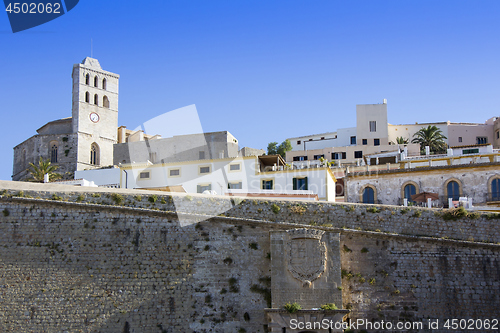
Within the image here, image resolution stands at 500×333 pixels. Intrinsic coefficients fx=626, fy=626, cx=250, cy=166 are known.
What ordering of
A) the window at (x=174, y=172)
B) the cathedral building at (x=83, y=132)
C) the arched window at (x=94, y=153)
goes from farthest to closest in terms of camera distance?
the arched window at (x=94, y=153), the cathedral building at (x=83, y=132), the window at (x=174, y=172)

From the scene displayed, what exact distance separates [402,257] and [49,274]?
1166 centimetres

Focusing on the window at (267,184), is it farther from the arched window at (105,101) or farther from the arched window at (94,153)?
the arched window at (105,101)

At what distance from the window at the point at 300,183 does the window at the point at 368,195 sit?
2876 mm

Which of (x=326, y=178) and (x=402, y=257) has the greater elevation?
(x=326, y=178)

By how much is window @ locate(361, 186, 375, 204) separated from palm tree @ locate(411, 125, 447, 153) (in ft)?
64.0

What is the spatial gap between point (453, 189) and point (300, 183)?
7.31 m

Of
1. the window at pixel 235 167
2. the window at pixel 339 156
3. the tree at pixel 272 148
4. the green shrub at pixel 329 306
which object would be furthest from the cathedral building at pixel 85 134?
the green shrub at pixel 329 306

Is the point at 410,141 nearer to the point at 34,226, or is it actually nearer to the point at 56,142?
the point at 56,142

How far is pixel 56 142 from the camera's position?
59719 mm

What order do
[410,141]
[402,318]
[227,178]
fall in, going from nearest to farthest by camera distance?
[402,318] → [227,178] → [410,141]

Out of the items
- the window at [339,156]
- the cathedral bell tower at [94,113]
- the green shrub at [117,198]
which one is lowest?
the green shrub at [117,198]

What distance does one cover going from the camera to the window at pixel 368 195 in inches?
1171

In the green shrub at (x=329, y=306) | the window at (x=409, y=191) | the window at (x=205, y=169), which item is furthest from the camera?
the window at (x=205, y=169)

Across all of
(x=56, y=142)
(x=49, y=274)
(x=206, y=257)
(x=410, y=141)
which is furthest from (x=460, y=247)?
(x=56, y=142)
